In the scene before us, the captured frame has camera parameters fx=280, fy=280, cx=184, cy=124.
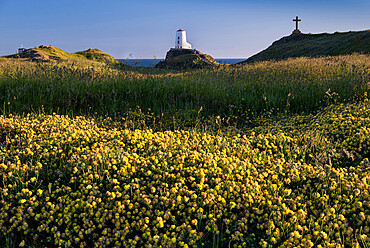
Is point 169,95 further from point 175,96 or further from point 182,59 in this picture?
point 182,59

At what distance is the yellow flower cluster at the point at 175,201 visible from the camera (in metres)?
2.66

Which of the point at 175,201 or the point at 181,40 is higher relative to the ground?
the point at 181,40

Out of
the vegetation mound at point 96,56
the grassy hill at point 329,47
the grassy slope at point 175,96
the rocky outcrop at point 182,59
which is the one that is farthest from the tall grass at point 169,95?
the vegetation mound at point 96,56

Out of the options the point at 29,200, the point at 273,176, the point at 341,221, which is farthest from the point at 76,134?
the point at 341,221

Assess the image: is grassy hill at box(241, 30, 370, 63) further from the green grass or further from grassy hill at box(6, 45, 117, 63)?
the green grass

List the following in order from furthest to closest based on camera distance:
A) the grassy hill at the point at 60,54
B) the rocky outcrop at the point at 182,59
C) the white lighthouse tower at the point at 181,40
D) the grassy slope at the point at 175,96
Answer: the white lighthouse tower at the point at 181,40 → the rocky outcrop at the point at 182,59 → the grassy hill at the point at 60,54 → the grassy slope at the point at 175,96

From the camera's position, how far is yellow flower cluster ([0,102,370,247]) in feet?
8.71

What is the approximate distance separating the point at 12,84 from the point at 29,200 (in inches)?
236

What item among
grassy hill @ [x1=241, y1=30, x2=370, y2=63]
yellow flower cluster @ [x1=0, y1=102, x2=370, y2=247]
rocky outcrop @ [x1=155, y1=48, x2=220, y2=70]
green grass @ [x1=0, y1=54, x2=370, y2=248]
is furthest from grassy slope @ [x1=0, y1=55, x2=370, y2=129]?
rocky outcrop @ [x1=155, y1=48, x2=220, y2=70]

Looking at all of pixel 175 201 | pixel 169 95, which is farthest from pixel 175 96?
pixel 175 201

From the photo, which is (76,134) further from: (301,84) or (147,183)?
(301,84)

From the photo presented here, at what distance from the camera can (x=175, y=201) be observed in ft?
9.46

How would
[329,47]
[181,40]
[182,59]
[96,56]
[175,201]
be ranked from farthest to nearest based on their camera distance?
[181,40] < [96,56] < [182,59] < [329,47] < [175,201]

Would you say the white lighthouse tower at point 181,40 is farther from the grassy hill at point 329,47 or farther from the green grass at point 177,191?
the green grass at point 177,191
